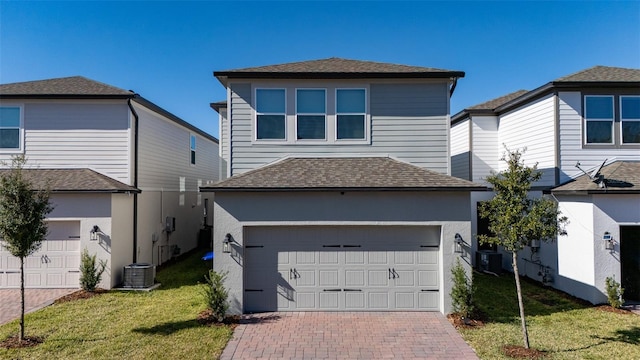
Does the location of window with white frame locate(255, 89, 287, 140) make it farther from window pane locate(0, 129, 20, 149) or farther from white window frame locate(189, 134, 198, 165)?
white window frame locate(189, 134, 198, 165)

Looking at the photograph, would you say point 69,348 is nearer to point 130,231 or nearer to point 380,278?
point 130,231

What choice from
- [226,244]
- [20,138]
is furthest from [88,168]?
[226,244]

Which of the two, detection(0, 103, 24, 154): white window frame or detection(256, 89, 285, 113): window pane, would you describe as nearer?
detection(256, 89, 285, 113): window pane

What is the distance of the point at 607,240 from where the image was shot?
9062mm

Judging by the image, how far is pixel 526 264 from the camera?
1215cm

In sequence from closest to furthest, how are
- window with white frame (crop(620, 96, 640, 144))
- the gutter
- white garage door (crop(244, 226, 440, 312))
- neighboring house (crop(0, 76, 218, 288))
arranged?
white garage door (crop(244, 226, 440, 312)), neighboring house (crop(0, 76, 218, 288)), window with white frame (crop(620, 96, 640, 144)), the gutter

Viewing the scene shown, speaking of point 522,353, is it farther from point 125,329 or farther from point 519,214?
point 125,329

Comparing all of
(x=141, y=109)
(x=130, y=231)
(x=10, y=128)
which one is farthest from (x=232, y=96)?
(x=10, y=128)

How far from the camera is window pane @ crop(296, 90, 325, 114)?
10062 mm

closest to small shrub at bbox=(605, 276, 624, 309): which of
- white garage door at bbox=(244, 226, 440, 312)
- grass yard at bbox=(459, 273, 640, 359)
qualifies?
grass yard at bbox=(459, 273, 640, 359)

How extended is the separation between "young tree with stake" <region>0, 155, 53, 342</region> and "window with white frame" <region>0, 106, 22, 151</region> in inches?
249

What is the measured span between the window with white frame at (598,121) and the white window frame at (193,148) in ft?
55.9

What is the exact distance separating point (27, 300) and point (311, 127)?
9642 millimetres

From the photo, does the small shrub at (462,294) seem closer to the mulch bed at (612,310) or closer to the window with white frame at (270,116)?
the mulch bed at (612,310)
